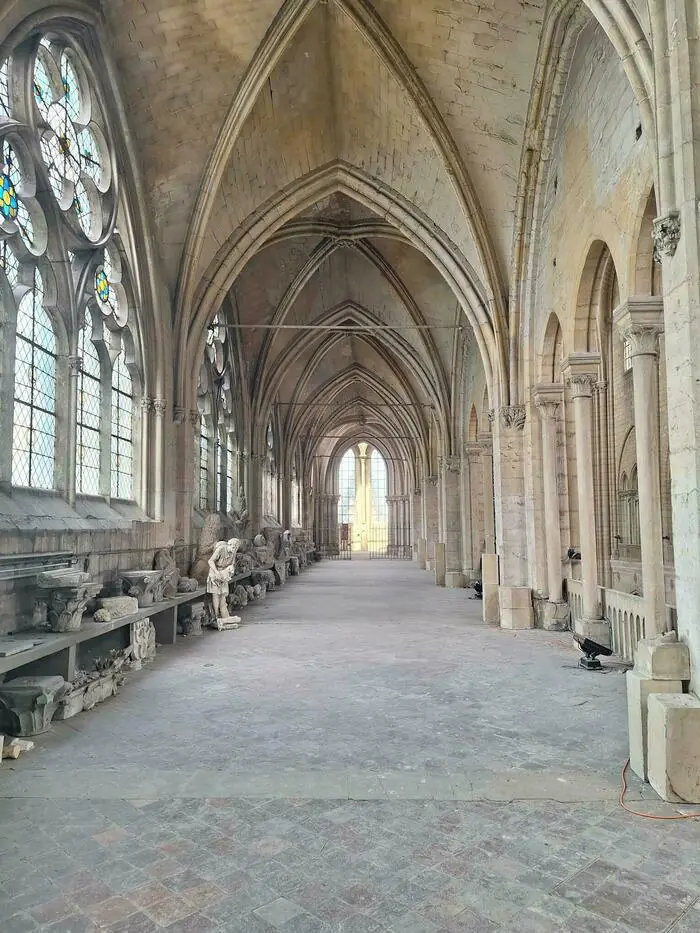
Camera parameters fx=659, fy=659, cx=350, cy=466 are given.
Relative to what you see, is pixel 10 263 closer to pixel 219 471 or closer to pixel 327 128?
pixel 327 128

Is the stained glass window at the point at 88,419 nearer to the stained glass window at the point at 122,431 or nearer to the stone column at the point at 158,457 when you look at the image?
the stained glass window at the point at 122,431

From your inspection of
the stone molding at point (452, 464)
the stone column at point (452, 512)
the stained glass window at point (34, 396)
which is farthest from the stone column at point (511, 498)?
the stone molding at point (452, 464)

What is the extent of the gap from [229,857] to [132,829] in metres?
0.67

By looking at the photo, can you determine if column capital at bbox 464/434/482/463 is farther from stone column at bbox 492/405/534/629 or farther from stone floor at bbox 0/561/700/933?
stone floor at bbox 0/561/700/933

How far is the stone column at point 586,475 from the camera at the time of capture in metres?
8.90

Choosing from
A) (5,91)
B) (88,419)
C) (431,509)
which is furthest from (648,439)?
(431,509)

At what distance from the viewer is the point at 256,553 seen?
18250mm

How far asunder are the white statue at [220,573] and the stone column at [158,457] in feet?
3.85

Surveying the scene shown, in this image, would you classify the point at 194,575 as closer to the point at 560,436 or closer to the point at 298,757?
the point at 560,436

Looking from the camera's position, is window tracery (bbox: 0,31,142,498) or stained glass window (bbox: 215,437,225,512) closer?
window tracery (bbox: 0,31,142,498)

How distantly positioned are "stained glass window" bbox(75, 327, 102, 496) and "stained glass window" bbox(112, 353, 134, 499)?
0.48 m

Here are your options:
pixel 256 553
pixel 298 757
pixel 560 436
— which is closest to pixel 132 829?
pixel 298 757

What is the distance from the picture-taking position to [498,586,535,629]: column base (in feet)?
36.4

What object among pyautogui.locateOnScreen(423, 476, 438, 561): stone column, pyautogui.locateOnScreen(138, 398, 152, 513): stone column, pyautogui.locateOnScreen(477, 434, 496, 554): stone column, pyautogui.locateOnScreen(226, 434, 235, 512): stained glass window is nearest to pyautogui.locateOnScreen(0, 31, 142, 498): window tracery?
pyautogui.locateOnScreen(138, 398, 152, 513): stone column
